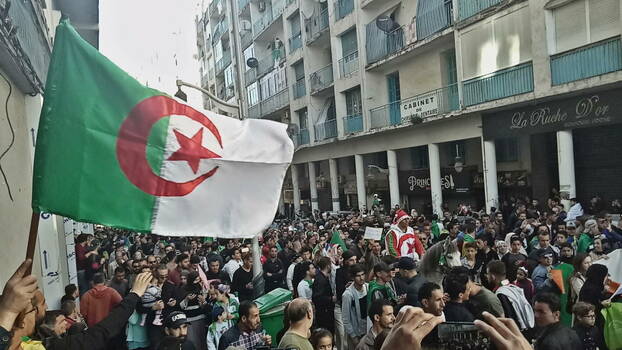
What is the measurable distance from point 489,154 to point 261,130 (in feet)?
51.2

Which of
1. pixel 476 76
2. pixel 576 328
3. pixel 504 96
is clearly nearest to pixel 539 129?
pixel 504 96

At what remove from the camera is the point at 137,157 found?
3.57 metres

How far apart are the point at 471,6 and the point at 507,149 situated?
17.7ft

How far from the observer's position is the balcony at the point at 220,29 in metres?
46.2

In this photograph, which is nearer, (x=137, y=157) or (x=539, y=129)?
(x=137, y=157)

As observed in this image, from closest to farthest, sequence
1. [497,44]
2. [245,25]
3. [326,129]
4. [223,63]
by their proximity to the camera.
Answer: [497,44] → [326,129] → [245,25] → [223,63]

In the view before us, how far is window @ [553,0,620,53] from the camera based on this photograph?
13575mm

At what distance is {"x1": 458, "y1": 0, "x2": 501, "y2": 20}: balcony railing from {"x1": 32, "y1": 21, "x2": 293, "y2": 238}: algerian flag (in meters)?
14.8

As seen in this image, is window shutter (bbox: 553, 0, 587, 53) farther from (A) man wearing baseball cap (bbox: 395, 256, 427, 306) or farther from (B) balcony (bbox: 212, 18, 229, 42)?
(B) balcony (bbox: 212, 18, 229, 42)

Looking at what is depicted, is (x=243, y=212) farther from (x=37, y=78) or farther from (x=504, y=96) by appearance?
(x=504, y=96)

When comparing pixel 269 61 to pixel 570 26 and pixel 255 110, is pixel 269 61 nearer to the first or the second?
pixel 255 110

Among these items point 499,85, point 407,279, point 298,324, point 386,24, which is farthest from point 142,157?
point 386,24

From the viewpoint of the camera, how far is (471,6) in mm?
17578

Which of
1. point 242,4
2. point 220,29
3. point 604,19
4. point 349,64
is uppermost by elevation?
point 220,29
